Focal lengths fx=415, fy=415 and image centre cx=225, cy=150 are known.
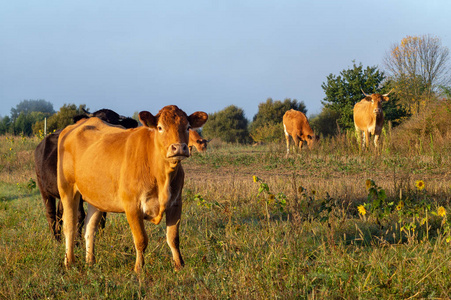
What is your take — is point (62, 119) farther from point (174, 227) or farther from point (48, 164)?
point (174, 227)

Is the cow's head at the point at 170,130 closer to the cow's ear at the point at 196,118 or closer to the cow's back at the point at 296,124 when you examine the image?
the cow's ear at the point at 196,118

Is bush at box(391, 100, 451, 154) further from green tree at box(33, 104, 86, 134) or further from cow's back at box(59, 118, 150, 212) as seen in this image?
green tree at box(33, 104, 86, 134)

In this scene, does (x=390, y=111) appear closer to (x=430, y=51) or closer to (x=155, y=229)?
(x=430, y=51)

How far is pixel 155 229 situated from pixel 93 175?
5.28 ft

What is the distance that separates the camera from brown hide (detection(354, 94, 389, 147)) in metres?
16.8

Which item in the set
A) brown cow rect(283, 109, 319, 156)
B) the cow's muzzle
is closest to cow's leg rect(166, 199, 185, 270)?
the cow's muzzle

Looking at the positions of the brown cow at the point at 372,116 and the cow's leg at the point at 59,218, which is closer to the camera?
the cow's leg at the point at 59,218

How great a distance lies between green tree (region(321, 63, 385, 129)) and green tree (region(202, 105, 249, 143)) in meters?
10.3

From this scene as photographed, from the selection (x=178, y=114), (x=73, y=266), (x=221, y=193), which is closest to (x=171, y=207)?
(x=178, y=114)

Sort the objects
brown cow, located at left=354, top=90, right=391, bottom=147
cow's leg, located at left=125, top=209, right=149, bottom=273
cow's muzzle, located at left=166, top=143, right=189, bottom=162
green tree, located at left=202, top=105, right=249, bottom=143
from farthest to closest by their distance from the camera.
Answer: green tree, located at left=202, top=105, right=249, bottom=143, brown cow, located at left=354, top=90, right=391, bottom=147, cow's leg, located at left=125, top=209, right=149, bottom=273, cow's muzzle, located at left=166, top=143, right=189, bottom=162

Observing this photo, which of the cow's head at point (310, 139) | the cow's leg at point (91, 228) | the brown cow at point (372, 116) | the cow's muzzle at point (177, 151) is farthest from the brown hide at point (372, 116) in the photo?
the cow's muzzle at point (177, 151)

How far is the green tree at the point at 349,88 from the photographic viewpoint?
25000 millimetres

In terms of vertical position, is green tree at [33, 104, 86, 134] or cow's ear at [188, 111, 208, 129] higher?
green tree at [33, 104, 86, 134]

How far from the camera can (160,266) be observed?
13.8ft
